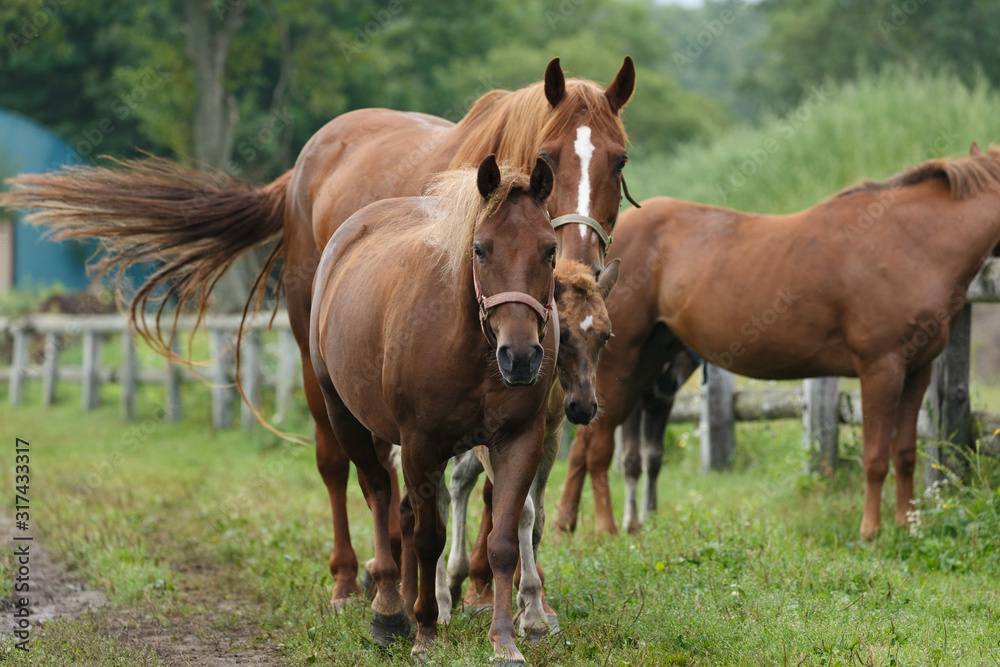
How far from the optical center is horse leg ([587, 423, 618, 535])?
21.6ft

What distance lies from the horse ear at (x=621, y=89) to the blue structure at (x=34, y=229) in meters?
22.6

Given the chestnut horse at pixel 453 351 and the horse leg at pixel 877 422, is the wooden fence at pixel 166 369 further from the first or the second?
the horse leg at pixel 877 422

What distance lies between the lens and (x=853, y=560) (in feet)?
16.4

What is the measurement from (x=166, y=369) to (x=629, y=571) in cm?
954

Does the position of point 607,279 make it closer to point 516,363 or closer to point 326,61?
point 516,363

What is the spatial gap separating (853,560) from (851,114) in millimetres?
15663

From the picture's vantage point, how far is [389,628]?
165 inches

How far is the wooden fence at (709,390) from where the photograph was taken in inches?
250

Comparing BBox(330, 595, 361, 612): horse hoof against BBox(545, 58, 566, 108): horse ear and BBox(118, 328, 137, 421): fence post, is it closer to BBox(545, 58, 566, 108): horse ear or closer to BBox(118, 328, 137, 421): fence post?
BBox(545, 58, 566, 108): horse ear

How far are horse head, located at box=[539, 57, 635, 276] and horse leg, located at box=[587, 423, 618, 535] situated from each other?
277 centimetres

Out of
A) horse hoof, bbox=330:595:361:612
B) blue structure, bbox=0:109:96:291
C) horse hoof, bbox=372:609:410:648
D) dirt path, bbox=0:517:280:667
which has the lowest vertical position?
dirt path, bbox=0:517:280:667

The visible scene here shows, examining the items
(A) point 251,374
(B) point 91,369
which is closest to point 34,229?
(B) point 91,369

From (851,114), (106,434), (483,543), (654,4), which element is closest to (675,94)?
(851,114)

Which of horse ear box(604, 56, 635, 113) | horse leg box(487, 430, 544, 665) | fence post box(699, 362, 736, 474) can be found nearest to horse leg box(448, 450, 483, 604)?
horse leg box(487, 430, 544, 665)
